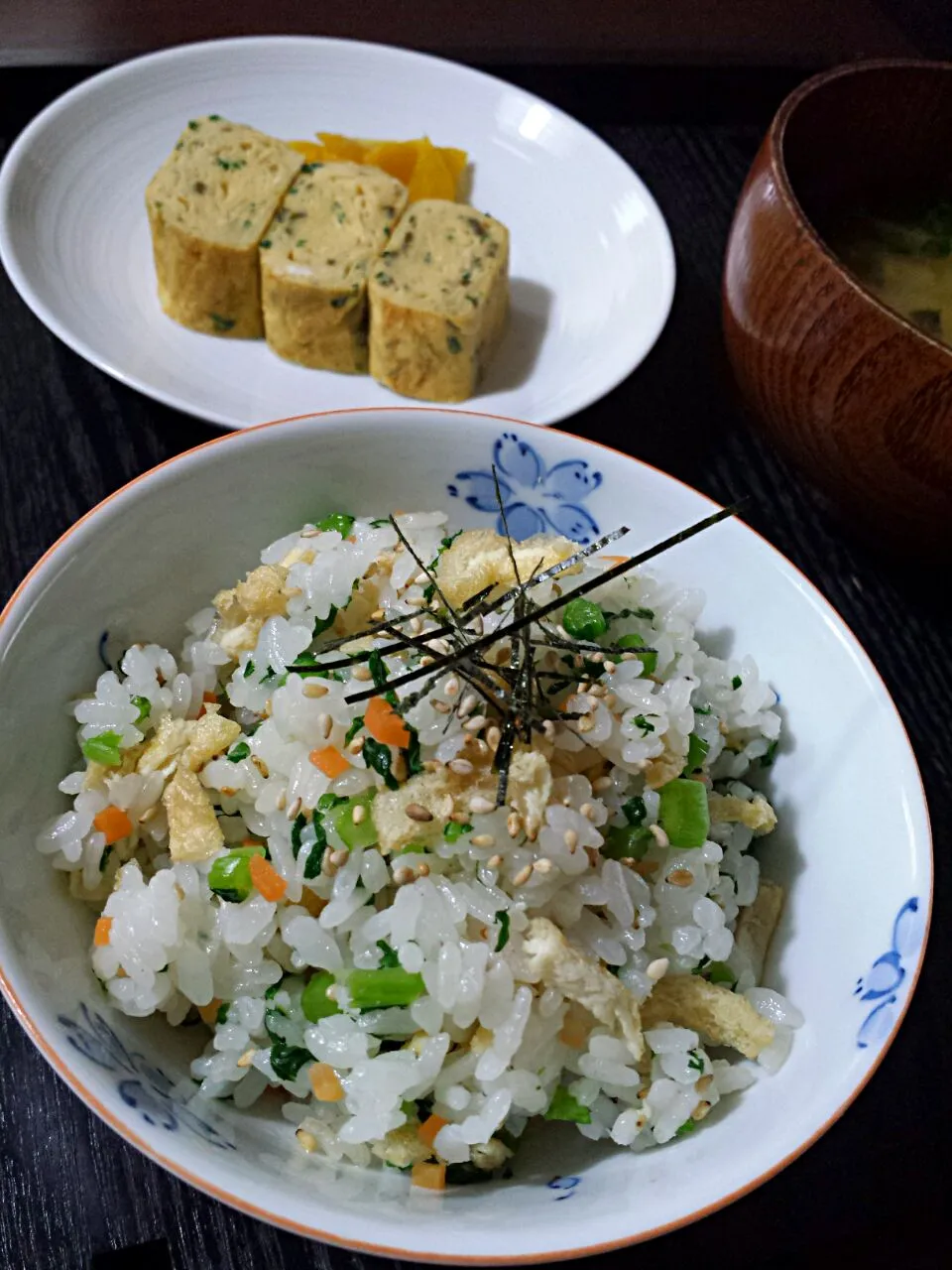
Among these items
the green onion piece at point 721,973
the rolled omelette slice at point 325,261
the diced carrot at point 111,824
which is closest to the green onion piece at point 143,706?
the diced carrot at point 111,824

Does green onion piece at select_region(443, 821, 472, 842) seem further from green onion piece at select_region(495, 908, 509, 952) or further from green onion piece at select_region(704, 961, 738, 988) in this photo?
green onion piece at select_region(704, 961, 738, 988)

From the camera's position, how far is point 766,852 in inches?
59.6

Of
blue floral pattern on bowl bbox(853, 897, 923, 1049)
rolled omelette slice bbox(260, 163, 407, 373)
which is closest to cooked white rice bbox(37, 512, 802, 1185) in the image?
blue floral pattern on bowl bbox(853, 897, 923, 1049)

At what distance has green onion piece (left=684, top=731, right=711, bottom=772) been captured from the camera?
1.40 metres

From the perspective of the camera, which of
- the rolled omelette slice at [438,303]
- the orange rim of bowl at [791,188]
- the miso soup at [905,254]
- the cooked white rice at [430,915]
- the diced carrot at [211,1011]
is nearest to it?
the cooked white rice at [430,915]

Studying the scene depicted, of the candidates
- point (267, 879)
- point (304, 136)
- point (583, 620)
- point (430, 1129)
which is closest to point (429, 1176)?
point (430, 1129)

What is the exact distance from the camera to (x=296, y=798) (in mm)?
1310

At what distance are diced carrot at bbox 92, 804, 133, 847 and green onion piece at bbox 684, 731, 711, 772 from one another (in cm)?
74

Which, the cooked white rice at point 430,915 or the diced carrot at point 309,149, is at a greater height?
the diced carrot at point 309,149

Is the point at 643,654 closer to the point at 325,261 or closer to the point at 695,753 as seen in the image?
the point at 695,753

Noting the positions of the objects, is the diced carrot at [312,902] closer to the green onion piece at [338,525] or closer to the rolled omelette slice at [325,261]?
the green onion piece at [338,525]

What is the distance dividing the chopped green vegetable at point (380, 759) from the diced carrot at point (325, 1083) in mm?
328

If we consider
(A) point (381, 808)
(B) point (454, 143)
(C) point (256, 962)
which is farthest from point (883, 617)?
(B) point (454, 143)

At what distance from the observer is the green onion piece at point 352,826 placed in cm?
127
